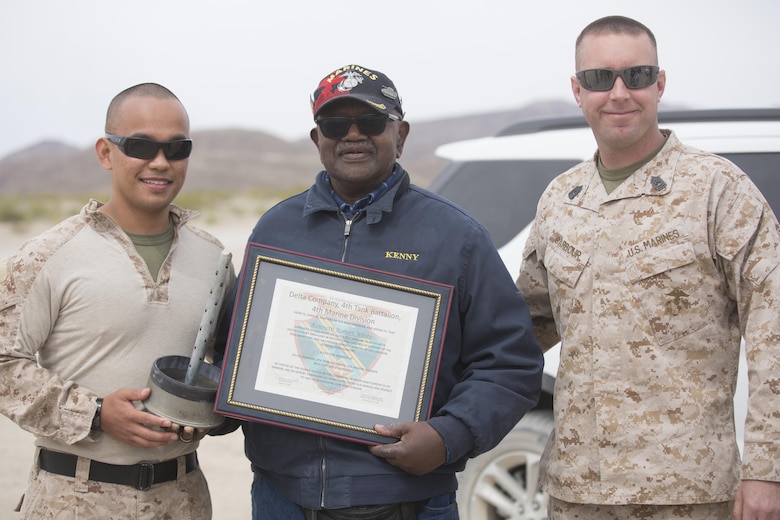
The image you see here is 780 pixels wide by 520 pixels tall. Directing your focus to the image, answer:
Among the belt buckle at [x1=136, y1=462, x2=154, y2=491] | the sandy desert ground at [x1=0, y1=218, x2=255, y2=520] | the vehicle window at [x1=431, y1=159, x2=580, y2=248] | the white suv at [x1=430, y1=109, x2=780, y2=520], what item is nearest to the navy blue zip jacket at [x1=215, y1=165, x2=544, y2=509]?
the belt buckle at [x1=136, y1=462, x2=154, y2=491]

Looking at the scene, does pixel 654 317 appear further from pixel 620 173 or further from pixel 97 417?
pixel 97 417

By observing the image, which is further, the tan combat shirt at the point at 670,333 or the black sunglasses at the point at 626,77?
the black sunglasses at the point at 626,77

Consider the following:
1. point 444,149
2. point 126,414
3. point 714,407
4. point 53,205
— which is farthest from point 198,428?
point 53,205

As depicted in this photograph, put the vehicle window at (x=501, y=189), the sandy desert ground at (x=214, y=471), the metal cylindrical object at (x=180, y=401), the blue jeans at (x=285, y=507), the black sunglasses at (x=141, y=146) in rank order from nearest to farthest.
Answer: the metal cylindrical object at (x=180, y=401)
the blue jeans at (x=285, y=507)
the black sunglasses at (x=141, y=146)
the vehicle window at (x=501, y=189)
the sandy desert ground at (x=214, y=471)

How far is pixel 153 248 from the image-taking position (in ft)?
10.1

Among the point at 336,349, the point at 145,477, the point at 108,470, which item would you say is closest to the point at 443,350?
the point at 336,349

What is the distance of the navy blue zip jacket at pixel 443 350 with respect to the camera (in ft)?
9.02

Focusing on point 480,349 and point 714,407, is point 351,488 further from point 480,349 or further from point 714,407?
point 714,407

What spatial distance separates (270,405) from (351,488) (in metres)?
0.38

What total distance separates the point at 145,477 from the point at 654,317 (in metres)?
1.84

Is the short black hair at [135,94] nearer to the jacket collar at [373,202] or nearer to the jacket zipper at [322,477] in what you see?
the jacket collar at [373,202]

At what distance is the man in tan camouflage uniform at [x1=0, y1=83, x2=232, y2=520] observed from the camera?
2791mm

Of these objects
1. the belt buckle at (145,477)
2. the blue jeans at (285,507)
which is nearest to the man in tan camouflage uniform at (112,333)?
the belt buckle at (145,477)

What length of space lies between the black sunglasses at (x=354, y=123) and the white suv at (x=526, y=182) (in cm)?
148
